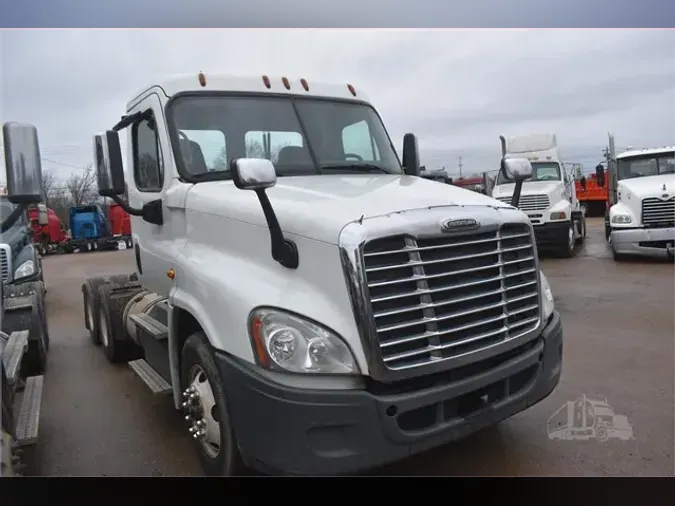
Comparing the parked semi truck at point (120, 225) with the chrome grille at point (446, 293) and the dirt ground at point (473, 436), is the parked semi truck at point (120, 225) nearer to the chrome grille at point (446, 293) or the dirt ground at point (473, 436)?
the dirt ground at point (473, 436)

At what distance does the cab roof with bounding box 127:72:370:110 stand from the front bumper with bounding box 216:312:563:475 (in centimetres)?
164

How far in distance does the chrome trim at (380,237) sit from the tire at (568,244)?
6.64m

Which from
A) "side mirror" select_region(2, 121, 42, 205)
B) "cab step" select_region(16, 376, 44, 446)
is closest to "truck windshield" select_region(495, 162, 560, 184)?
"cab step" select_region(16, 376, 44, 446)

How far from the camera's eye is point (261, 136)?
3203 millimetres

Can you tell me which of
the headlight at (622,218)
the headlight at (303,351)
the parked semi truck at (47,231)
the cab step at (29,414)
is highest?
the parked semi truck at (47,231)

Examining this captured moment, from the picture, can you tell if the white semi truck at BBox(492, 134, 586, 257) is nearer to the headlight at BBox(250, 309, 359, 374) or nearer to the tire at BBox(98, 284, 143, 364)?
the tire at BBox(98, 284, 143, 364)

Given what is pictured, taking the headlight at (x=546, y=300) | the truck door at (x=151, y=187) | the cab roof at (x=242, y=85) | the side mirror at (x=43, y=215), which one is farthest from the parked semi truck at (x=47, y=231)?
the headlight at (x=546, y=300)

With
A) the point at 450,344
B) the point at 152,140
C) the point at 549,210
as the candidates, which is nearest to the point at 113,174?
the point at 152,140

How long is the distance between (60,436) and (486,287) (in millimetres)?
2494

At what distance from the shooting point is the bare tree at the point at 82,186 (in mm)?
3145

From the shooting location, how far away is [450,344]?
242 cm

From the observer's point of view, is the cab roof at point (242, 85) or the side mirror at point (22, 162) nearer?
the side mirror at point (22, 162)
